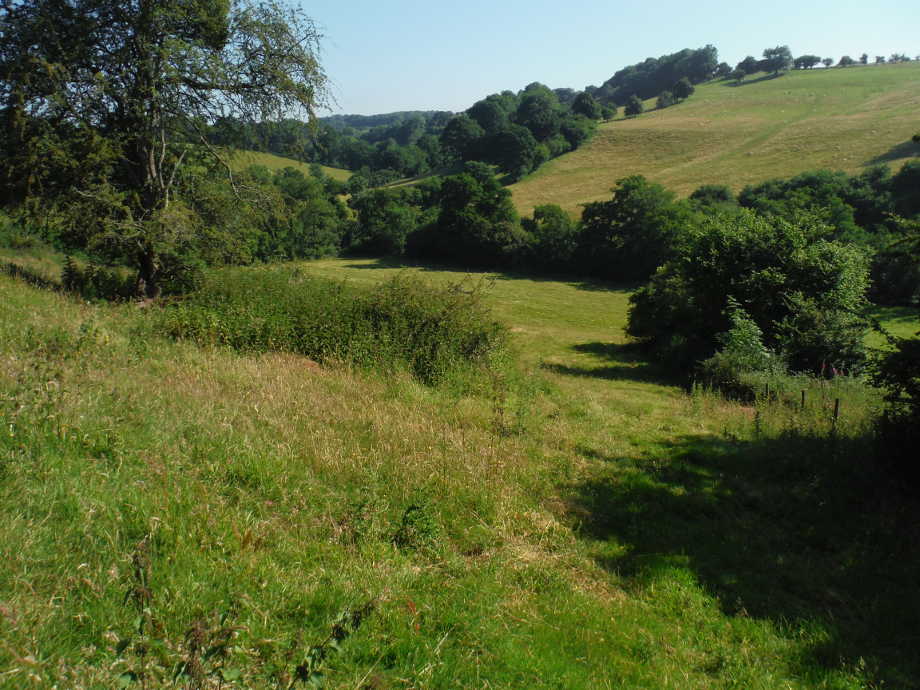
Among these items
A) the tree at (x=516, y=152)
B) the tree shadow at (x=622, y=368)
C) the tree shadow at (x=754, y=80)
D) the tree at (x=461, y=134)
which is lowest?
the tree shadow at (x=622, y=368)

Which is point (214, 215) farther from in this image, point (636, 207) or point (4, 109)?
point (636, 207)

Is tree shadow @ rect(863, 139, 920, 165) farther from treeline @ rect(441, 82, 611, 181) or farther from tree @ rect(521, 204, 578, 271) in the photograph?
treeline @ rect(441, 82, 611, 181)

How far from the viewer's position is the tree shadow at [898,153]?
207ft

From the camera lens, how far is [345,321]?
34.1 feet

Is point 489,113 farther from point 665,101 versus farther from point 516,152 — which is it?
point 665,101

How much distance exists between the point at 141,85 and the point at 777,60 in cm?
15378

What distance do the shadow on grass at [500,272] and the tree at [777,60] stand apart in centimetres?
10274

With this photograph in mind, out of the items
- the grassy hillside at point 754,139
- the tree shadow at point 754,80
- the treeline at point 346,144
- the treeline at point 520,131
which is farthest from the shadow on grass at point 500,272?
the tree shadow at point 754,80

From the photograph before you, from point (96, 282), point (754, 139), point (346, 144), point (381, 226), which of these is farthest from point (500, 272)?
point (346, 144)

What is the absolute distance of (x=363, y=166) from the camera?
11912 cm

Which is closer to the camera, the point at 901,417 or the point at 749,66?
the point at 901,417

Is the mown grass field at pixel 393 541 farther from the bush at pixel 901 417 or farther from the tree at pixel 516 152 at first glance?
the tree at pixel 516 152

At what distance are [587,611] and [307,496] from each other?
2257mm

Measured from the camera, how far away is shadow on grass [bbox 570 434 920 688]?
4262 millimetres
